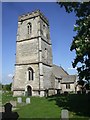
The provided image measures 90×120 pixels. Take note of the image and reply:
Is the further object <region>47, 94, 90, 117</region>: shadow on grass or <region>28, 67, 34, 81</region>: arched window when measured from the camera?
<region>28, 67, 34, 81</region>: arched window

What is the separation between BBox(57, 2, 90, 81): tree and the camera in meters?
15.0

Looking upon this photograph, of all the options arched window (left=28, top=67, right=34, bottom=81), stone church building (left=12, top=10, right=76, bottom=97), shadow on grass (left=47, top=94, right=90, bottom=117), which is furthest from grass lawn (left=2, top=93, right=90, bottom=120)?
arched window (left=28, top=67, right=34, bottom=81)

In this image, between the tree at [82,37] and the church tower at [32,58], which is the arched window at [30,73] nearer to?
the church tower at [32,58]

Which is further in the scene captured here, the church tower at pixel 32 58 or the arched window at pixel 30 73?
the arched window at pixel 30 73

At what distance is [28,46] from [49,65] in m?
6.33

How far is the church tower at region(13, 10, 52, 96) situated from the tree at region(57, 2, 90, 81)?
2282cm

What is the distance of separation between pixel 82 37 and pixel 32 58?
26.5 m

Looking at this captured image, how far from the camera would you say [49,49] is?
46.3m

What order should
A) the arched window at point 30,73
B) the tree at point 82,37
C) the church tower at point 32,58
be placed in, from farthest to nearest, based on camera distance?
the arched window at point 30,73 < the church tower at point 32,58 < the tree at point 82,37

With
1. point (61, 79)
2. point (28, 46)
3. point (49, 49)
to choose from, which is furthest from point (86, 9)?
point (61, 79)

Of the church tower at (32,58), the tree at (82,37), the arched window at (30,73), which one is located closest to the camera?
the tree at (82,37)

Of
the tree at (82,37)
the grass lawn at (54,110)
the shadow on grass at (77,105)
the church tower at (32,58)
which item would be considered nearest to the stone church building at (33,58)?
the church tower at (32,58)

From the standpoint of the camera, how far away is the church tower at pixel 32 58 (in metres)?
39.9

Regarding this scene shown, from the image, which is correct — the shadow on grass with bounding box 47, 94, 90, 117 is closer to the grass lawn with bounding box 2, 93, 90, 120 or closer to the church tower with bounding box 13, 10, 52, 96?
the grass lawn with bounding box 2, 93, 90, 120
